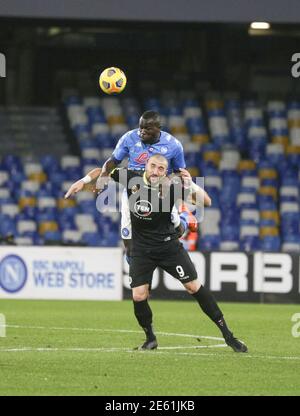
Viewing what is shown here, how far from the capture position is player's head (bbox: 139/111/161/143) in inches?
465

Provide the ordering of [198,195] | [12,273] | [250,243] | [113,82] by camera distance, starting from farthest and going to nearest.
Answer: [250,243]
[12,273]
[113,82]
[198,195]

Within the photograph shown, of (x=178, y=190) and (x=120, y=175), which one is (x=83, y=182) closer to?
(x=120, y=175)

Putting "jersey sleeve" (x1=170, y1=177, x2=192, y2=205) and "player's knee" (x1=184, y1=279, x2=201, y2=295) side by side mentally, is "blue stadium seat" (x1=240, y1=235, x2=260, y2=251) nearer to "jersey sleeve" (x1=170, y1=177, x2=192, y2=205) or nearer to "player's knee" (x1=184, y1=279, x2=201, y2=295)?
"player's knee" (x1=184, y1=279, x2=201, y2=295)

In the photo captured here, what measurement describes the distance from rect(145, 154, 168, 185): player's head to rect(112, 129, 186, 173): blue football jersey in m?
0.33

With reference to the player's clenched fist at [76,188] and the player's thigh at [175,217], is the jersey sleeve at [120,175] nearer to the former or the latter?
the player's clenched fist at [76,188]

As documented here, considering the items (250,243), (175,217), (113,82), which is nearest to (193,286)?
(175,217)

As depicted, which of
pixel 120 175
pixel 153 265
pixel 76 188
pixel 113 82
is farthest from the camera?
pixel 113 82

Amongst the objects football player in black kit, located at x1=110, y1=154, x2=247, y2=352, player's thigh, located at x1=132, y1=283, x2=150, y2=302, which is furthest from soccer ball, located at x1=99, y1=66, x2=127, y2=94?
player's thigh, located at x1=132, y1=283, x2=150, y2=302

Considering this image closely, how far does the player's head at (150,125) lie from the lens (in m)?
11.8

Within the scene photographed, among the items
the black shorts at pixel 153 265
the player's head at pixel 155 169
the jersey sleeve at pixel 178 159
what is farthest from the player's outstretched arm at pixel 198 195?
the black shorts at pixel 153 265

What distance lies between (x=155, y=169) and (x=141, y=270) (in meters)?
1.09

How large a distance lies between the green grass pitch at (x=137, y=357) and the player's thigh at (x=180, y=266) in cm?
78

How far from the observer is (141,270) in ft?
39.2

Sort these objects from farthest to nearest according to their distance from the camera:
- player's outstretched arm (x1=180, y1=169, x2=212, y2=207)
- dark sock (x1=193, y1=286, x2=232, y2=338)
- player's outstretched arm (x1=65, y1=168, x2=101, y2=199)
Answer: dark sock (x1=193, y1=286, x2=232, y2=338) → player's outstretched arm (x1=65, y1=168, x2=101, y2=199) → player's outstretched arm (x1=180, y1=169, x2=212, y2=207)
